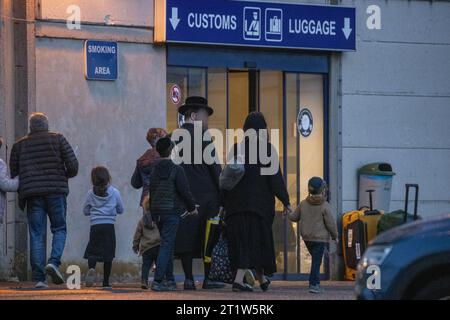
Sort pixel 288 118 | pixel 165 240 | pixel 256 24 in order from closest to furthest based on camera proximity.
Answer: pixel 165 240 → pixel 256 24 → pixel 288 118

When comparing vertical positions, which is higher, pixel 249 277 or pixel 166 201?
pixel 166 201

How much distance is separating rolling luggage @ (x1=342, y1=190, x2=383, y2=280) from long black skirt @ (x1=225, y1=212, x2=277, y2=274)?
3.73 meters

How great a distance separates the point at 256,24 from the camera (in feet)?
59.1

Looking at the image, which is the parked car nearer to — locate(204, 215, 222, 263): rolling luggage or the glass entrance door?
locate(204, 215, 222, 263): rolling luggage

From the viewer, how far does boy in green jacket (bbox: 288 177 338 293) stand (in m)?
15.1

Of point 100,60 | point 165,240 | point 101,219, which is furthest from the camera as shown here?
point 100,60

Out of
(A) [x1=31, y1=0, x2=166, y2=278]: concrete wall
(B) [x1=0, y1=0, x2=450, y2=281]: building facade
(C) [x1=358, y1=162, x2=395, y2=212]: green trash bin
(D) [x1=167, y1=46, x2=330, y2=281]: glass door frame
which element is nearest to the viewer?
(B) [x1=0, y1=0, x2=450, y2=281]: building facade

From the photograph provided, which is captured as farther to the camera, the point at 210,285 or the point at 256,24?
the point at 256,24

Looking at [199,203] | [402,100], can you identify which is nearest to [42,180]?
[199,203]

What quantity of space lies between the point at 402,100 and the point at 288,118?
5.79 ft

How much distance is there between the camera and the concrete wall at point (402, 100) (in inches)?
739

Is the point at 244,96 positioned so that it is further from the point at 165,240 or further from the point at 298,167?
the point at 165,240

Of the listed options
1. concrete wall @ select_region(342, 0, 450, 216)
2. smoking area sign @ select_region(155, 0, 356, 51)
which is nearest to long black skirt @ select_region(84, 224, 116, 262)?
smoking area sign @ select_region(155, 0, 356, 51)

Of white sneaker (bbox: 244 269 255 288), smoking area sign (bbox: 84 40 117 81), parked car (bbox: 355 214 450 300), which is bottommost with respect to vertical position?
white sneaker (bbox: 244 269 255 288)
